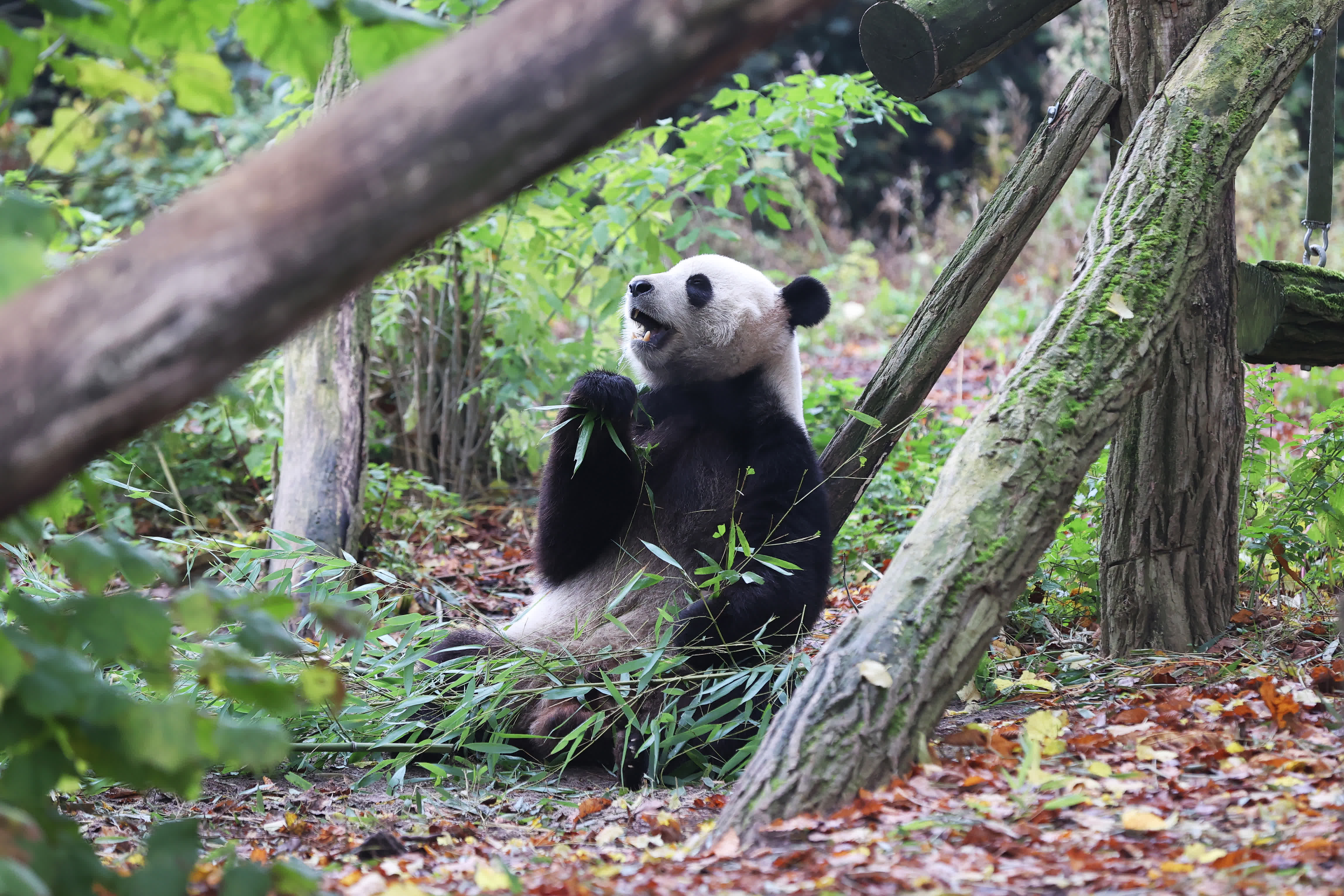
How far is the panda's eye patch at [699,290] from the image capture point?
4.29 metres

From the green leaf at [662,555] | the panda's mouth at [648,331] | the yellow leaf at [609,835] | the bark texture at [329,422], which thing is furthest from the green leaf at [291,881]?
the bark texture at [329,422]

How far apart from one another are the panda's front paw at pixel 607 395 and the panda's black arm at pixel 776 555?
51 cm

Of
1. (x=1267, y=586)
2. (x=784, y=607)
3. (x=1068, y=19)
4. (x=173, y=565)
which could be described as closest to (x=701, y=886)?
(x=784, y=607)

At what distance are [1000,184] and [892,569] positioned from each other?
2.11 metres

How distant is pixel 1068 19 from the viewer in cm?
1352

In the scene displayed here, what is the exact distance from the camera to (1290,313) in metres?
3.57

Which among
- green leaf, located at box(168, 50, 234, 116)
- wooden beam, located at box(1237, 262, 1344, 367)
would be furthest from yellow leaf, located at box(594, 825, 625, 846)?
wooden beam, located at box(1237, 262, 1344, 367)

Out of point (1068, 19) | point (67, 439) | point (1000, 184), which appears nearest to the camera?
point (67, 439)

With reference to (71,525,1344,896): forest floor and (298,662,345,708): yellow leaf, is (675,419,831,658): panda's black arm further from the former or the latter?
(298,662,345,708): yellow leaf

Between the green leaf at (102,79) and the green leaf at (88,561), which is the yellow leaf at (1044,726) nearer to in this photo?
the green leaf at (88,561)

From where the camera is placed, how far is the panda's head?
14.1 feet

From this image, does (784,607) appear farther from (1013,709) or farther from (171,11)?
(171,11)

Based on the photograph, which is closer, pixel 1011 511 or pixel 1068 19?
pixel 1011 511

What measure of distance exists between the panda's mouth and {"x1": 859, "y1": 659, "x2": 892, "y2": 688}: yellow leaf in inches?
82.9
